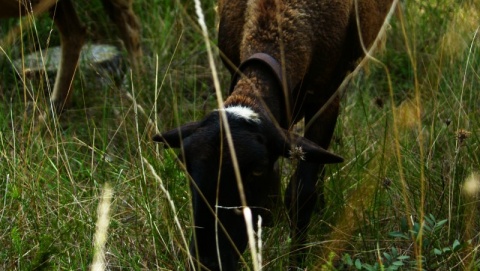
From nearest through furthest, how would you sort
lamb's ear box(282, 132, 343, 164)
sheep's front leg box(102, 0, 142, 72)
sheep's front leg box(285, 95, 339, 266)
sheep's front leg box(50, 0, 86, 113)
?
lamb's ear box(282, 132, 343, 164) → sheep's front leg box(285, 95, 339, 266) → sheep's front leg box(50, 0, 86, 113) → sheep's front leg box(102, 0, 142, 72)

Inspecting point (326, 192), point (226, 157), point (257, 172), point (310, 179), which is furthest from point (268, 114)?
point (326, 192)

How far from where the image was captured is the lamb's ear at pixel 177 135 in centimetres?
404

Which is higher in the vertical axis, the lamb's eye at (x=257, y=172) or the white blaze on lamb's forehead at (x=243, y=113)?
the white blaze on lamb's forehead at (x=243, y=113)

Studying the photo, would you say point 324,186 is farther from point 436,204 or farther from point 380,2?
point 380,2

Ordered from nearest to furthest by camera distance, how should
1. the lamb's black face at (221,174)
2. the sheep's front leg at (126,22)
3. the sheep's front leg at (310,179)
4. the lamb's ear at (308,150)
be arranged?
the lamb's black face at (221,174), the lamb's ear at (308,150), the sheep's front leg at (310,179), the sheep's front leg at (126,22)

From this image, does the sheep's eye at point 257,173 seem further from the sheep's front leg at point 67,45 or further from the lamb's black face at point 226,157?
the sheep's front leg at point 67,45

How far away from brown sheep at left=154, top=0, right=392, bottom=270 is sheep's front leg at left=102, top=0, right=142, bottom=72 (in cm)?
253

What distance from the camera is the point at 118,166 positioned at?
5.15 m

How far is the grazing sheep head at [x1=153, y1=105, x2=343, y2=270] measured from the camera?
149 inches

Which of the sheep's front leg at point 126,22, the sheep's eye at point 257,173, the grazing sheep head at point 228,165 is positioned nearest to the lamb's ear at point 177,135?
the grazing sheep head at point 228,165

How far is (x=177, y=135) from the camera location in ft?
13.4

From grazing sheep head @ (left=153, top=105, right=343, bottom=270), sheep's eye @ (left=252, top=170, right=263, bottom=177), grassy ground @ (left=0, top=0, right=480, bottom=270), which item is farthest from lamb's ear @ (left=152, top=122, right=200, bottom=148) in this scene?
sheep's eye @ (left=252, top=170, right=263, bottom=177)

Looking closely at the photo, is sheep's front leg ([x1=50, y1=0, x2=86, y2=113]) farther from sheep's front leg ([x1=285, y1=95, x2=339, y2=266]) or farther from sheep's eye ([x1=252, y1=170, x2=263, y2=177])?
sheep's eye ([x1=252, y1=170, x2=263, y2=177])

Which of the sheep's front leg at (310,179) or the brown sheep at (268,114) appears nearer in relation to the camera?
the brown sheep at (268,114)
